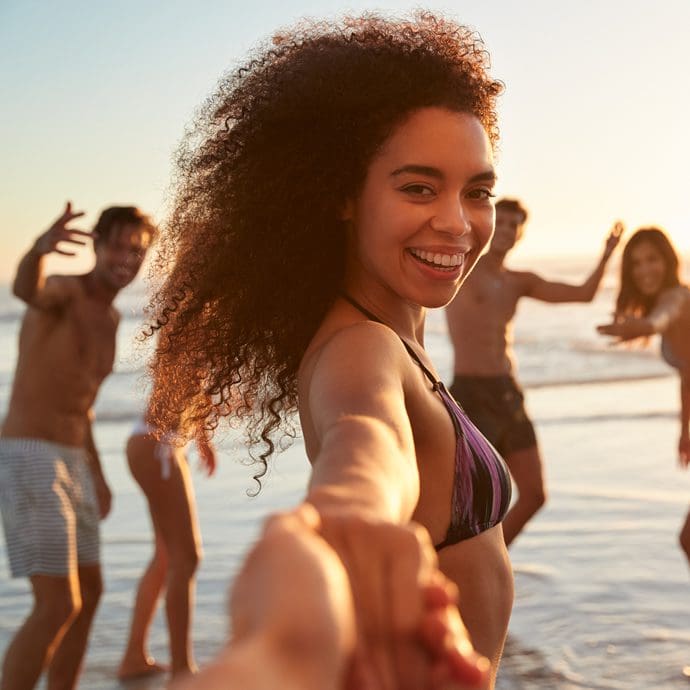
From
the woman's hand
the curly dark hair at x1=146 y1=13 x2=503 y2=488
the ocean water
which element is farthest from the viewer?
the ocean water

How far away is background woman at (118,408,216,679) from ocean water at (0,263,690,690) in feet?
0.48

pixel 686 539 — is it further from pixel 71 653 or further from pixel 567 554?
pixel 71 653

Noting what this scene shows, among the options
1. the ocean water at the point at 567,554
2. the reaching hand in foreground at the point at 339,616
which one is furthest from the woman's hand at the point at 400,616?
the ocean water at the point at 567,554

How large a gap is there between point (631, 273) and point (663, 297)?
17.4 inches

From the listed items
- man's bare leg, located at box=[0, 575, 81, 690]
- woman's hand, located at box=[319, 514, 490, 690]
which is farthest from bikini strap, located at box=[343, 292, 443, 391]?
man's bare leg, located at box=[0, 575, 81, 690]

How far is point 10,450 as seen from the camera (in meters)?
4.95

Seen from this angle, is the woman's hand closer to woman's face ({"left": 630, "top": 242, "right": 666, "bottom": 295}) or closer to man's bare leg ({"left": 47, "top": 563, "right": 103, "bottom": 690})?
man's bare leg ({"left": 47, "top": 563, "right": 103, "bottom": 690})

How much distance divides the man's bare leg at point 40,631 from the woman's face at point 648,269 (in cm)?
425

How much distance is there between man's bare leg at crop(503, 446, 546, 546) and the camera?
6418 mm

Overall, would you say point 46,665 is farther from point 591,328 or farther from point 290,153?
point 591,328

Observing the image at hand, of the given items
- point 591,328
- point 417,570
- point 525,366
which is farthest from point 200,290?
point 591,328

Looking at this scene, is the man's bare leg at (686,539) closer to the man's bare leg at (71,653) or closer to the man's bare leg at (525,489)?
the man's bare leg at (525,489)

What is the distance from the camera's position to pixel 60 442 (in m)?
5.06

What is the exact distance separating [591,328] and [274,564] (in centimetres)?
2531
